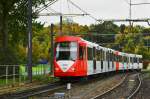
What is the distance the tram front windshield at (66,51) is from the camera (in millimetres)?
35844

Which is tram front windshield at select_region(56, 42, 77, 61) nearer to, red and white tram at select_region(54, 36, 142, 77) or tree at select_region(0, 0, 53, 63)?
red and white tram at select_region(54, 36, 142, 77)

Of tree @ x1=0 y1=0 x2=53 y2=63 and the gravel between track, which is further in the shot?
tree @ x1=0 y1=0 x2=53 y2=63

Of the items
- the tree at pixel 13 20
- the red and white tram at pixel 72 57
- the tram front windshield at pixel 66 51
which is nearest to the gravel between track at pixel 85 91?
the red and white tram at pixel 72 57

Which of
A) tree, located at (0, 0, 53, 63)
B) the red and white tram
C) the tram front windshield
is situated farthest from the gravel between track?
tree, located at (0, 0, 53, 63)

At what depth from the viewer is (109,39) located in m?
111

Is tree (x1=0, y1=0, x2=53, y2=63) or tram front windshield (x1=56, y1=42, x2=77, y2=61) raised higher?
tree (x1=0, y1=0, x2=53, y2=63)

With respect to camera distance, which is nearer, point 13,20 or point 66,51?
point 66,51

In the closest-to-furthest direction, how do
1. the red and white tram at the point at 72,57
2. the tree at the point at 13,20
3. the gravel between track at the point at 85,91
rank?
1. the gravel between track at the point at 85,91
2. the red and white tram at the point at 72,57
3. the tree at the point at 13,20

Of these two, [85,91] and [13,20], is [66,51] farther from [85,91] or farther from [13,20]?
[13,20]

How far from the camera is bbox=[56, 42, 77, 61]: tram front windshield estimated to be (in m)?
35.8

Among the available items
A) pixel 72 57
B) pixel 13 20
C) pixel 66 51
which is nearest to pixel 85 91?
pixel 72 57

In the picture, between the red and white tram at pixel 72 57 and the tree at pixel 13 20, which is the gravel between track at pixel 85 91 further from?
the tree at pixel 13 20

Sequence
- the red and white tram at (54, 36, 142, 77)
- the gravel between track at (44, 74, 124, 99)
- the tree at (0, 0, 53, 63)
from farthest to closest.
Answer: the tree at (0, 0, 53, 63)
the red and white tram at (54, 36, 142, 77)
the gravel between track at (44, 74, 124, 99)

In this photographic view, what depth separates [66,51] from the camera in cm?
3588
